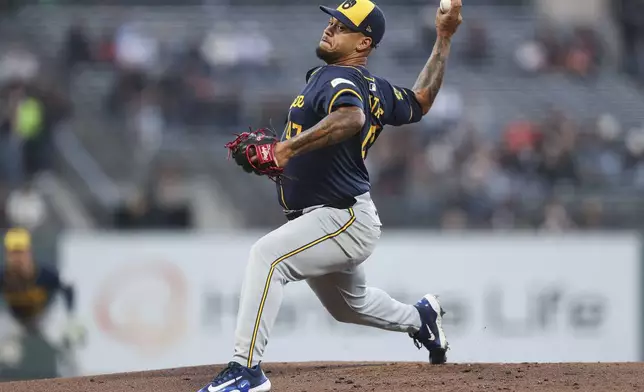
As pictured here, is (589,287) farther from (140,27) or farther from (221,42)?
(140,27)

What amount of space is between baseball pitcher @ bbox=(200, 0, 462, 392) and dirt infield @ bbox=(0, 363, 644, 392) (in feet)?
1.32

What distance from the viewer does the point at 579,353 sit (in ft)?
35.9

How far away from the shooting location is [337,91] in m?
5.36

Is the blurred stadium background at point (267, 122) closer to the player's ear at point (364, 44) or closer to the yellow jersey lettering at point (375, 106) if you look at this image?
the yellow jersey lettering at point (375, 106)

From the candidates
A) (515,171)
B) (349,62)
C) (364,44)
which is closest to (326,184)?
(349,62)

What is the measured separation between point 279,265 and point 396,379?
1079 millimetres

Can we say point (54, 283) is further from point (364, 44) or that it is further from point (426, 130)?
point (364, 44)

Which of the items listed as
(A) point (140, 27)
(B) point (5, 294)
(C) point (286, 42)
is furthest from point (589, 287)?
(A) point (140, 27)

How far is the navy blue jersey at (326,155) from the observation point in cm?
558

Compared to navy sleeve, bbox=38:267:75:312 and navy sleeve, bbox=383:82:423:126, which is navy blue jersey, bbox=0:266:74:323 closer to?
navy sleeve, bbox=38:267:75:312

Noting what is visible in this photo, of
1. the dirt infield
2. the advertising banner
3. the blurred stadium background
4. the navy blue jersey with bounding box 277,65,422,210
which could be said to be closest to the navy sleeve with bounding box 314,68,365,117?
the navy blue jersey with bounding box 277,65,422,210

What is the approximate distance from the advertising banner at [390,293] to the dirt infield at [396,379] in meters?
4.04

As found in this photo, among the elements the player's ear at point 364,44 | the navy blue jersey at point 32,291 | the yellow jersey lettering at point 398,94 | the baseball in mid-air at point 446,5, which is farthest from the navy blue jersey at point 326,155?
the navy blue jersey at point 32,291

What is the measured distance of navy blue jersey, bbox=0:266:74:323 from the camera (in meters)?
10.8
